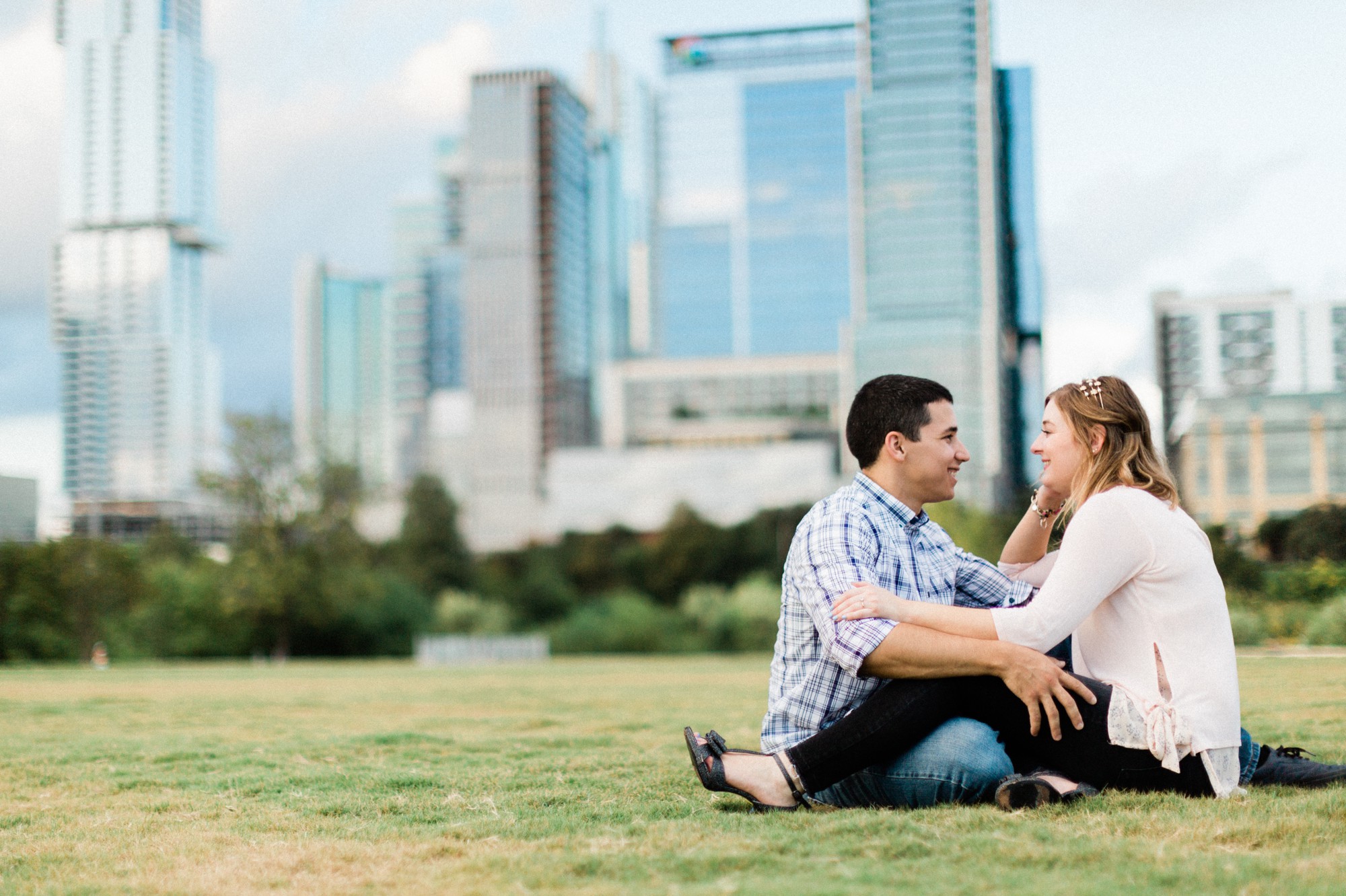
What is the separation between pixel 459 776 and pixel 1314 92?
39.7 ft

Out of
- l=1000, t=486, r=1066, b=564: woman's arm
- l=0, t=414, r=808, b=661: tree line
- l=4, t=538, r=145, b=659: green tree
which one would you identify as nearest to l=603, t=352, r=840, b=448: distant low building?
l=0, t=414, r=808, b=661: tree line

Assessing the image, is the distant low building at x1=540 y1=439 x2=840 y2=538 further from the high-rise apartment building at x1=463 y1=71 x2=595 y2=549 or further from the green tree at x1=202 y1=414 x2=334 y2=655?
the green tree at x1=202 y1=414 x2=334 y2=655

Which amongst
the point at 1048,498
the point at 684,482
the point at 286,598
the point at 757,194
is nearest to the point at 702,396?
the point at 684,482

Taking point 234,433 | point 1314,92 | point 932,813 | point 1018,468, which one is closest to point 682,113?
point 1018,468

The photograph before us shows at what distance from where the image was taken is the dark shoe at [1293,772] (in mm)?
3695

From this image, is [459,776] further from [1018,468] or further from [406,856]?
[1018,468]

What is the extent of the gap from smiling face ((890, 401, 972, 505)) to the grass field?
0.97 metres

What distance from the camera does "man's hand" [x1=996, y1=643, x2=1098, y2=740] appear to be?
3.36m

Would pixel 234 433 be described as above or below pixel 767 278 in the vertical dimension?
below

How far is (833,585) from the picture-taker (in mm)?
3549

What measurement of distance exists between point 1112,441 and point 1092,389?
0.17 metres

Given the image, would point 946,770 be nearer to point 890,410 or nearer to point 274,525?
point 890,410

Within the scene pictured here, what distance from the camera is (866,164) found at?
136250mm

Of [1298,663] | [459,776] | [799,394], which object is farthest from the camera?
[799,394]
